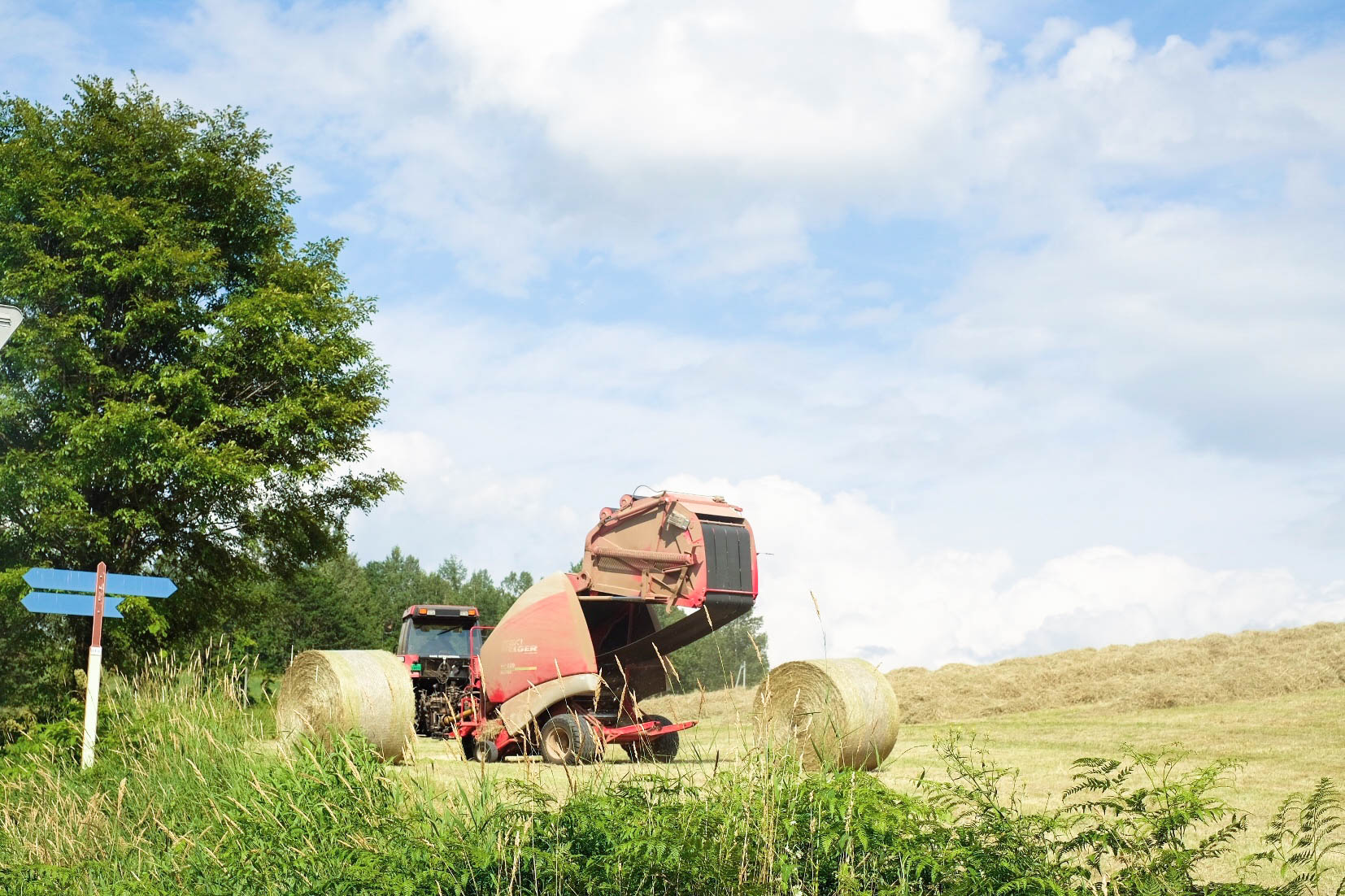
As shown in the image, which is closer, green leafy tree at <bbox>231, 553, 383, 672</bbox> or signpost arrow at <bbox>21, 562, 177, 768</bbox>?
signpost arrow at <bbox>21, 562, 177, 768</bbox>

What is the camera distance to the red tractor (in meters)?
12.8

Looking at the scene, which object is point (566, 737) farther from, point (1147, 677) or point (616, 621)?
point (1147, 677)

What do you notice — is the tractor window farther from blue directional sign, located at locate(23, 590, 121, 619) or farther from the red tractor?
blue directional sign, located at locate(23, 590, 121, 619)

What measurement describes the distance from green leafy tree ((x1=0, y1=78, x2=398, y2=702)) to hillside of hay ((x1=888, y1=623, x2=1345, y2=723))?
13.0m

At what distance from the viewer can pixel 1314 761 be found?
1259 cm

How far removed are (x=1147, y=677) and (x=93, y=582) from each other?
57.9 ft

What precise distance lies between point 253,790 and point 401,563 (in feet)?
312

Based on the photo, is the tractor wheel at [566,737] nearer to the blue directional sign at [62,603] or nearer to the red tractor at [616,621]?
the red tractor at [616,621]

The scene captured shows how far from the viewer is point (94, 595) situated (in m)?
11.6

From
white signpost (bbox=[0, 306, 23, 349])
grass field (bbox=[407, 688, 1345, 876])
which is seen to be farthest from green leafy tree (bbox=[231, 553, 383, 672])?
white signpost (bbox=[0, 306, 23, 349])

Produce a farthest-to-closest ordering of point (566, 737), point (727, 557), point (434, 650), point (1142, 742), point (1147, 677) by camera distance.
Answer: point (1147, 677) < point (434, 650) < point (1142, 742) < point (727, 557) < point (566, 737)

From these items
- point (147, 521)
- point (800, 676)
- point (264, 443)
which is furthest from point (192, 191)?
point (800, 676)

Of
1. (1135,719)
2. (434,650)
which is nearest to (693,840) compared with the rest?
(1135,719)

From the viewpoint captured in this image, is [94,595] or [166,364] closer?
[94,595]
